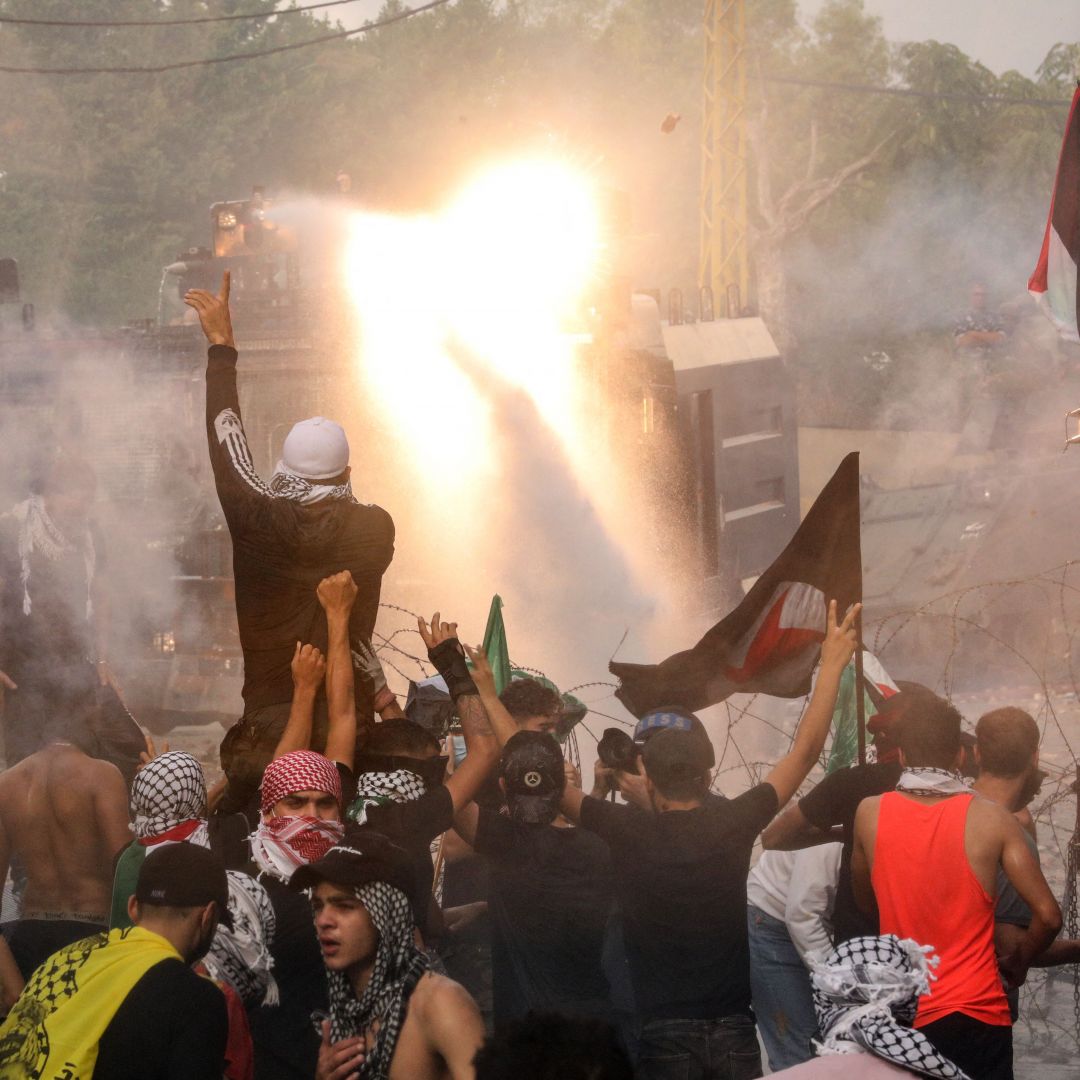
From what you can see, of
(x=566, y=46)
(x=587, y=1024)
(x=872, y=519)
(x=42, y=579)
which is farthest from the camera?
(x=566, y=46)

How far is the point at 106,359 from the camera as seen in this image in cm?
1395

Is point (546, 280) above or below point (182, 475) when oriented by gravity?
above

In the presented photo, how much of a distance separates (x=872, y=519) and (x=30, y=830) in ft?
39.2

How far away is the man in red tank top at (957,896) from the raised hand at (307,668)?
1.52 m

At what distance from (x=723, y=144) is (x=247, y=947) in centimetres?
2140

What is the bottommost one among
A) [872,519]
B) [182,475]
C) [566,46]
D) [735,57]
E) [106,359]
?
[872,519]

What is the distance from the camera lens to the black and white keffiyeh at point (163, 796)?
3.85 meters

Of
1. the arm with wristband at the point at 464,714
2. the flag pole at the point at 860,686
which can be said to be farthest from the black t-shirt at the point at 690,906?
the flag pole at the point at 860,686

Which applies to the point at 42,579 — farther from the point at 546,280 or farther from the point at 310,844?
the point at 546,280

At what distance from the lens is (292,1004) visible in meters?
3.72

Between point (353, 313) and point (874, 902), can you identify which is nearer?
point (874, 902)

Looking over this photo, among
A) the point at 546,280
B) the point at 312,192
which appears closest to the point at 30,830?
the point at 546,280

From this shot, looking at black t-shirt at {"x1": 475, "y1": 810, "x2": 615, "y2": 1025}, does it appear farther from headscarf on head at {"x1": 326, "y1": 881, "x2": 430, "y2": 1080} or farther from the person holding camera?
headscarf on head at {"x1": 326, "y1": 881, "x2": 430, "y2": 1080}

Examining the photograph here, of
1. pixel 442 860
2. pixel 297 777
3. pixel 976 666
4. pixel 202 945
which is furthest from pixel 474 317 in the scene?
pixel 202 945
